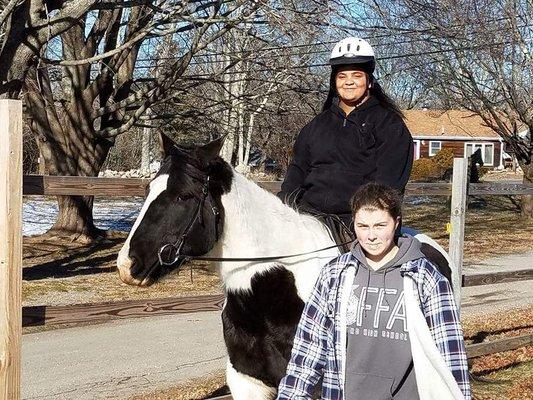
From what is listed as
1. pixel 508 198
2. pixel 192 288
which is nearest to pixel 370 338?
pixel 192 288

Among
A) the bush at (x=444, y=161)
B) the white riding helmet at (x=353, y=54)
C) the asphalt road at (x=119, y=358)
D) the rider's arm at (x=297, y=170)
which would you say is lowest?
the asphalt road at (x=119, y=358)

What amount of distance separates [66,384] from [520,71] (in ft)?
56.0

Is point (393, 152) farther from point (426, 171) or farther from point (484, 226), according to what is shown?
point (426, 171)

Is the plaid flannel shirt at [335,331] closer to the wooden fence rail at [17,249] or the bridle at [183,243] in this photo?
the bridle at [183,243]

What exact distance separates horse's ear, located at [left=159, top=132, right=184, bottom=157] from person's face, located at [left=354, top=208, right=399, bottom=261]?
124 cm

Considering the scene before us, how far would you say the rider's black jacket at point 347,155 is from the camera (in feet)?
13.1

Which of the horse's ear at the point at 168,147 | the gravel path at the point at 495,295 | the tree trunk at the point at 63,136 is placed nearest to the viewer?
the horse's ear at the point at 168,147

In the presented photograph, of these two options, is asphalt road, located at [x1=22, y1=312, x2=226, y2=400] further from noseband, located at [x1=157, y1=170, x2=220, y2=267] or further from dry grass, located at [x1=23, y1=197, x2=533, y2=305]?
noseband, located at [x1=157, y1=170, x2=220, y2=267]

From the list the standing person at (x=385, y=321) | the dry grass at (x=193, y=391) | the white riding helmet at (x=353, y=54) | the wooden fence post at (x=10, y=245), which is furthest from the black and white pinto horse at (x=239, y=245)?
the dry grass at (x=193, y=391)

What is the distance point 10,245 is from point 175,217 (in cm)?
90

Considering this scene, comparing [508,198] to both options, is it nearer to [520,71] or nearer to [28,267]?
[520,71]

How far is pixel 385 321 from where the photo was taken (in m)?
2.84

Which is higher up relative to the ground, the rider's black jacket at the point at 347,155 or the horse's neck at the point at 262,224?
the rider's black jacket at the point at 347,155

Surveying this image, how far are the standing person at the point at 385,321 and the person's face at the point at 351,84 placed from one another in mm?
1250
